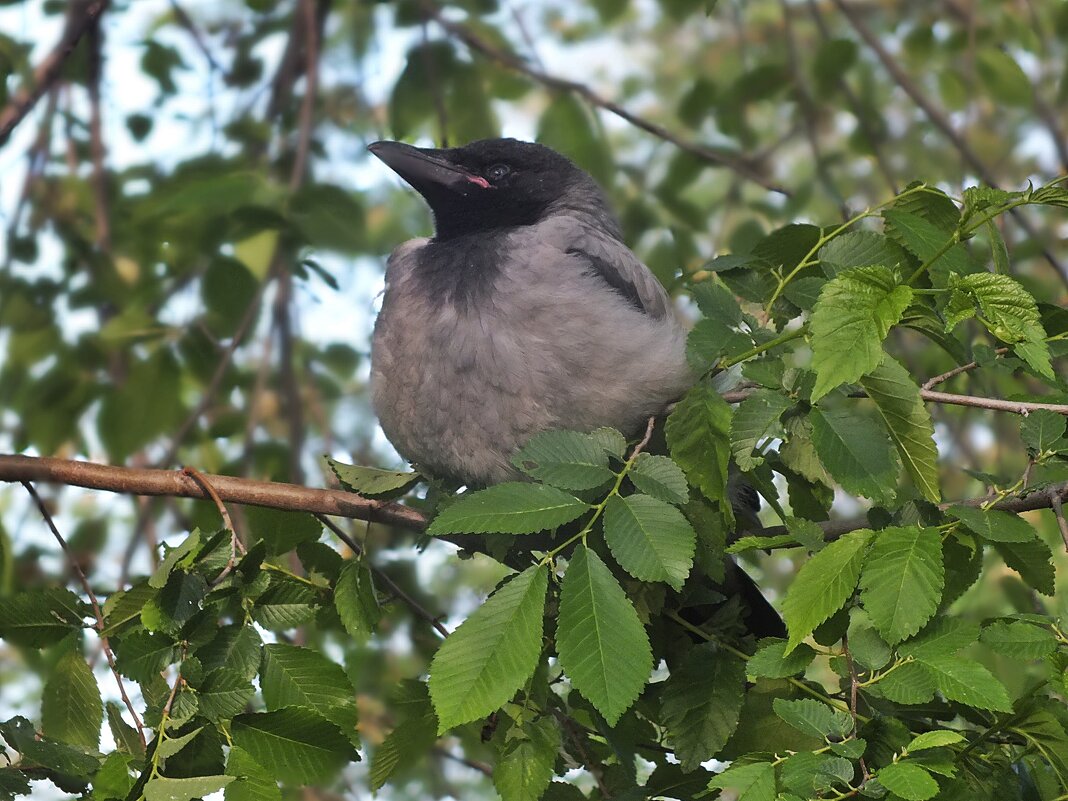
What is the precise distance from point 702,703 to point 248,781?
101cm

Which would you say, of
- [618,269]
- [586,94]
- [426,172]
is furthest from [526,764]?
[586,94]

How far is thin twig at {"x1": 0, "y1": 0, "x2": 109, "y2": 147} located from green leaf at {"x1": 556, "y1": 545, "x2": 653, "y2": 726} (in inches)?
120

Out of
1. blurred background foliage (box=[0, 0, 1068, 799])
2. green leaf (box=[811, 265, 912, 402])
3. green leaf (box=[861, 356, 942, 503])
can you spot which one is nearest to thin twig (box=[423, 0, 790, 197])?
blurred background foliage (box=[0, 0, 1068, 799])

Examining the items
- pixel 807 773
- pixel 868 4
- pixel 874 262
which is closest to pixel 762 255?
pixel 874 262

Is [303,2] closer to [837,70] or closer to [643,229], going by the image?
[643,229]

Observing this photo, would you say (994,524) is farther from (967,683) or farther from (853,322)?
(853,322)

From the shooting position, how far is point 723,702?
2.58 m

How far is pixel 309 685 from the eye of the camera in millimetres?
2480

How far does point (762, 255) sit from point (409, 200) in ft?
15.4

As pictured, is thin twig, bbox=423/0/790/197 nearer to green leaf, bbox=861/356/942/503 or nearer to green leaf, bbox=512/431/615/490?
green leaf, bbox=861/356/942/503

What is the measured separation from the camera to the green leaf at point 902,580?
2025mm

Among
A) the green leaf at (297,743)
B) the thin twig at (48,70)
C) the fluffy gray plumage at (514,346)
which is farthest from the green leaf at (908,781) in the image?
the thin twig at (48,70)

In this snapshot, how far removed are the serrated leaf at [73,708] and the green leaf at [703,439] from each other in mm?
1414

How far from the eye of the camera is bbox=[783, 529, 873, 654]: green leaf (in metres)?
2.08
